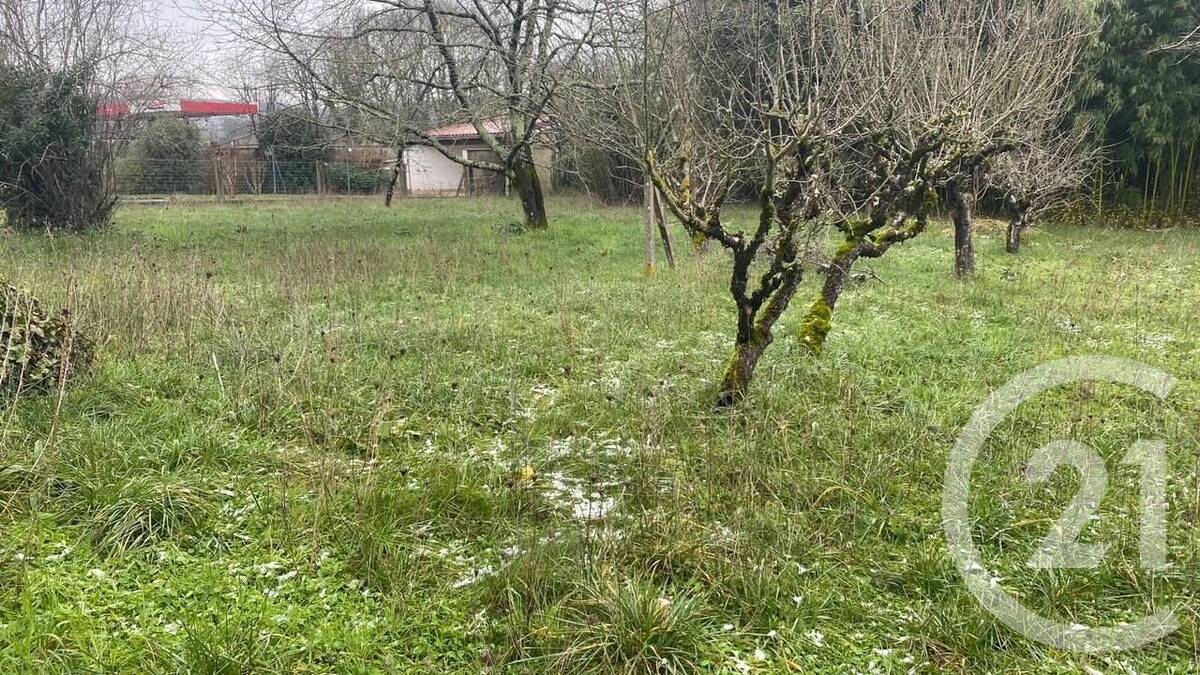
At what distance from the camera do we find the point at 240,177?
20.4m

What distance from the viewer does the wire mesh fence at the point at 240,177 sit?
19.1 m

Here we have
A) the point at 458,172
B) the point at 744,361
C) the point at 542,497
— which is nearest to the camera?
the point at 542,497

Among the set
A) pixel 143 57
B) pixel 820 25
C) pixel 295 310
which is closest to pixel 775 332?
pixel 820 25

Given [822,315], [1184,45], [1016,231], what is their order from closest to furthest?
[822,315]
[1184,45]
[1016,231]

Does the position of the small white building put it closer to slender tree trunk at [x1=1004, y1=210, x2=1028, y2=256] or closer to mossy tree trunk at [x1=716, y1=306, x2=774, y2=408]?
slender tree trunk at [x1=1004, y1=210, x2=1028, y2=256]

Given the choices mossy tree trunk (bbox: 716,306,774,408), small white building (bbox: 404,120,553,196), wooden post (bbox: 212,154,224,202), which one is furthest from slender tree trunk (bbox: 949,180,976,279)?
wooden post (bbox: 212,154,224,202)

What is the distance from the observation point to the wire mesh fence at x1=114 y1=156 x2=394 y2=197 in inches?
752

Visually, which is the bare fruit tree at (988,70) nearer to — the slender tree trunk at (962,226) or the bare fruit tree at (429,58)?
the slender tree trunk at (962,226)

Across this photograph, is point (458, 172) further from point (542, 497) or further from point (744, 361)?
point (542, 497)

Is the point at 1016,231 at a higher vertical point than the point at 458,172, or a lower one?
lower
